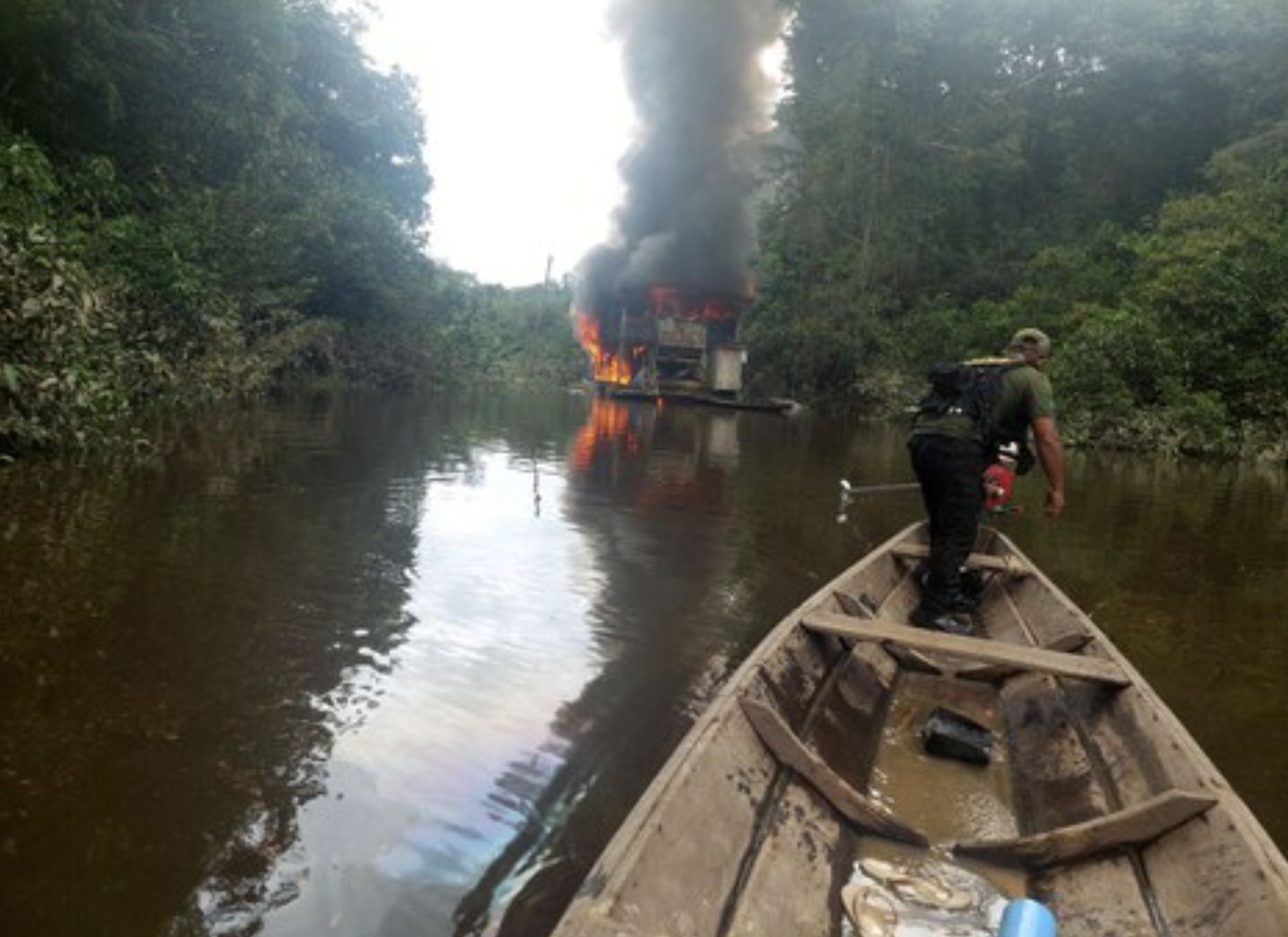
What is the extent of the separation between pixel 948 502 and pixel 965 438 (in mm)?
436

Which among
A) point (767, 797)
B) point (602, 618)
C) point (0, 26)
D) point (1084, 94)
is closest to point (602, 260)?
point (1084, 94)

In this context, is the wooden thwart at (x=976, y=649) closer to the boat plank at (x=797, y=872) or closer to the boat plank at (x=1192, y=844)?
the boat plank at (x=1192, y=844)

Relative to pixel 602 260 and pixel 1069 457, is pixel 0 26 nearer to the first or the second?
pixel 1069 457

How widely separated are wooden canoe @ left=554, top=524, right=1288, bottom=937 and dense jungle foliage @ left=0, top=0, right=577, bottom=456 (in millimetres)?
7584

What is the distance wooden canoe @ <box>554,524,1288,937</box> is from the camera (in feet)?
9.02

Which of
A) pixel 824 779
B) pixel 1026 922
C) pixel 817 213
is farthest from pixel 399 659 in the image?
pixel 817 213

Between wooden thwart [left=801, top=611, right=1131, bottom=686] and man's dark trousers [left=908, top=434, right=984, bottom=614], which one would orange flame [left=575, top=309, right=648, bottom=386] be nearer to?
man's dark trousers [left=908, top=434, right=984, bottom=614]

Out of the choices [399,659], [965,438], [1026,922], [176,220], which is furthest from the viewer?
[176,220]

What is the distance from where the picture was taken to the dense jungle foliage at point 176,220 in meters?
10.1

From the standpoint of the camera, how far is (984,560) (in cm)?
746

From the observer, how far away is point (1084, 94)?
1479 inches

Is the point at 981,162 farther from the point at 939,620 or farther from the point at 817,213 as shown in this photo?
the point at 939,620

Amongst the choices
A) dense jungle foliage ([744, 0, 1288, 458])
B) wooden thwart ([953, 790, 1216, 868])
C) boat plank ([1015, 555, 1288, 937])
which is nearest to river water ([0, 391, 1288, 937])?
boat plank ([1015, 555, 1288, 937])

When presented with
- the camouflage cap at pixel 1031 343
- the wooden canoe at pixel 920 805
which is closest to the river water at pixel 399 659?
the wooden canoe at pixel 920 805
